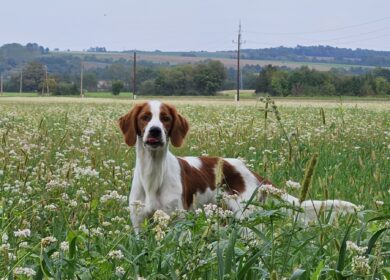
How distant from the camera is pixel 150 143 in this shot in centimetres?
725

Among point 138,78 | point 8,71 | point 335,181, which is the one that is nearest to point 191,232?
point 335,181

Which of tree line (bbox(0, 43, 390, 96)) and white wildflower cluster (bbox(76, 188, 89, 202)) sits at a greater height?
tree line (bbox(0, 43, 390, 96))

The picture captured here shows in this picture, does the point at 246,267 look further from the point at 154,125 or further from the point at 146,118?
the point at 146,118

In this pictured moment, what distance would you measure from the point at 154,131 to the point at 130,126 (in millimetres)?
356

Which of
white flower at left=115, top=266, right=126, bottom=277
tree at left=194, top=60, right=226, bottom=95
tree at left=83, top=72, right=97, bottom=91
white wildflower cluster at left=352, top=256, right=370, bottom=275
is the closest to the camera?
white wildflower cluster at left=352, top=256, right=370, bottom=275

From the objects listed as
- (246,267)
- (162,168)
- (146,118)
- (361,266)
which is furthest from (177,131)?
(361,266)

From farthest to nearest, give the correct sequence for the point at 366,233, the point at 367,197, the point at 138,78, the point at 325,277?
the point at 138,78 < the point at 367,197 < the point at 366,233 < the point at 325,277

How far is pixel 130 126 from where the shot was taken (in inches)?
296

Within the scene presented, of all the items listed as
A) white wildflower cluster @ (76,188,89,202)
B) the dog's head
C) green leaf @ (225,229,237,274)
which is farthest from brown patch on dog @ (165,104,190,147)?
green leaf @ (225,229,237,274)

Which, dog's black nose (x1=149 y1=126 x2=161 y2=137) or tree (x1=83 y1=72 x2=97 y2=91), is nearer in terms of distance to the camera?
dog's black nose (x1=149 y1=126 x2=161 y2=137)

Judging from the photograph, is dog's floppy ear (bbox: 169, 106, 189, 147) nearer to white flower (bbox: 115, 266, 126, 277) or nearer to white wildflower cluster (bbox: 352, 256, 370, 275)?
white flower (bbox: 115, 266, 126, 277)

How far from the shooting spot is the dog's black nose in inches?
285

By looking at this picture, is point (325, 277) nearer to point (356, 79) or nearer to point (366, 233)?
point (366, 233)

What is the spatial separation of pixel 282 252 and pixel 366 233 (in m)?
0.85
